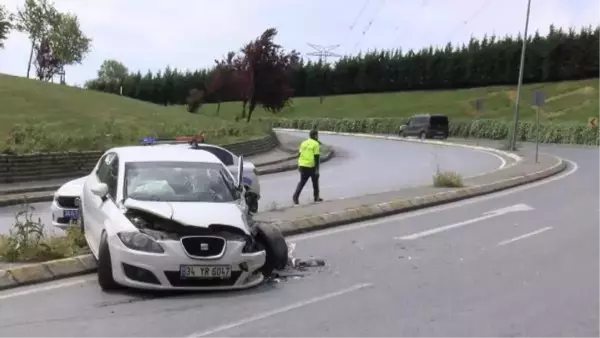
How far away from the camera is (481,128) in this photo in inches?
2704

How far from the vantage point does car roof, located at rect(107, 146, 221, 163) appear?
404 inches

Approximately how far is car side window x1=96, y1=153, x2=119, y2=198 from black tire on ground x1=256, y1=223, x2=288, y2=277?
5.49 feet

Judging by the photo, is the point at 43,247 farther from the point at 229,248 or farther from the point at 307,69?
the point at 307,69

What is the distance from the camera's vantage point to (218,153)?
16469 mm

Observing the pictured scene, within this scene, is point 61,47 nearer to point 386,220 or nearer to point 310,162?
point 310,162

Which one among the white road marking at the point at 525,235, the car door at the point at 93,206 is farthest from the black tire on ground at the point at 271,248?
the white road marking at the point at 525,235

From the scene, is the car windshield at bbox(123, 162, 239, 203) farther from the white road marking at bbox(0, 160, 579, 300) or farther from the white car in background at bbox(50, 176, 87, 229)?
the white car in background at bbox(50, 176, 87, 229)

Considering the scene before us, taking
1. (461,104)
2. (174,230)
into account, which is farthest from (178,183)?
(461,104)

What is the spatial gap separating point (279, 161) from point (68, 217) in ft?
72.8

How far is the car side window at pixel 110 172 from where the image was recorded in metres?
9.87

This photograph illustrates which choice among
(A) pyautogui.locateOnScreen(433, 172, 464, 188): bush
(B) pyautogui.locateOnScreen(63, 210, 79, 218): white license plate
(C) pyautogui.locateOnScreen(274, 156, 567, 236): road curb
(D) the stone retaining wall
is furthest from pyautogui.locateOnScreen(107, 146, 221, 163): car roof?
(D) the stone retaining wall

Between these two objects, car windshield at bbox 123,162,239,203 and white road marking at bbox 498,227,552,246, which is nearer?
car windshield at bbox 123,162,239,203

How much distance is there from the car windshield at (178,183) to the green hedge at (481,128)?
51.7 metres

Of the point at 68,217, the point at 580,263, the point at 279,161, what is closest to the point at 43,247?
the point at 68,217
